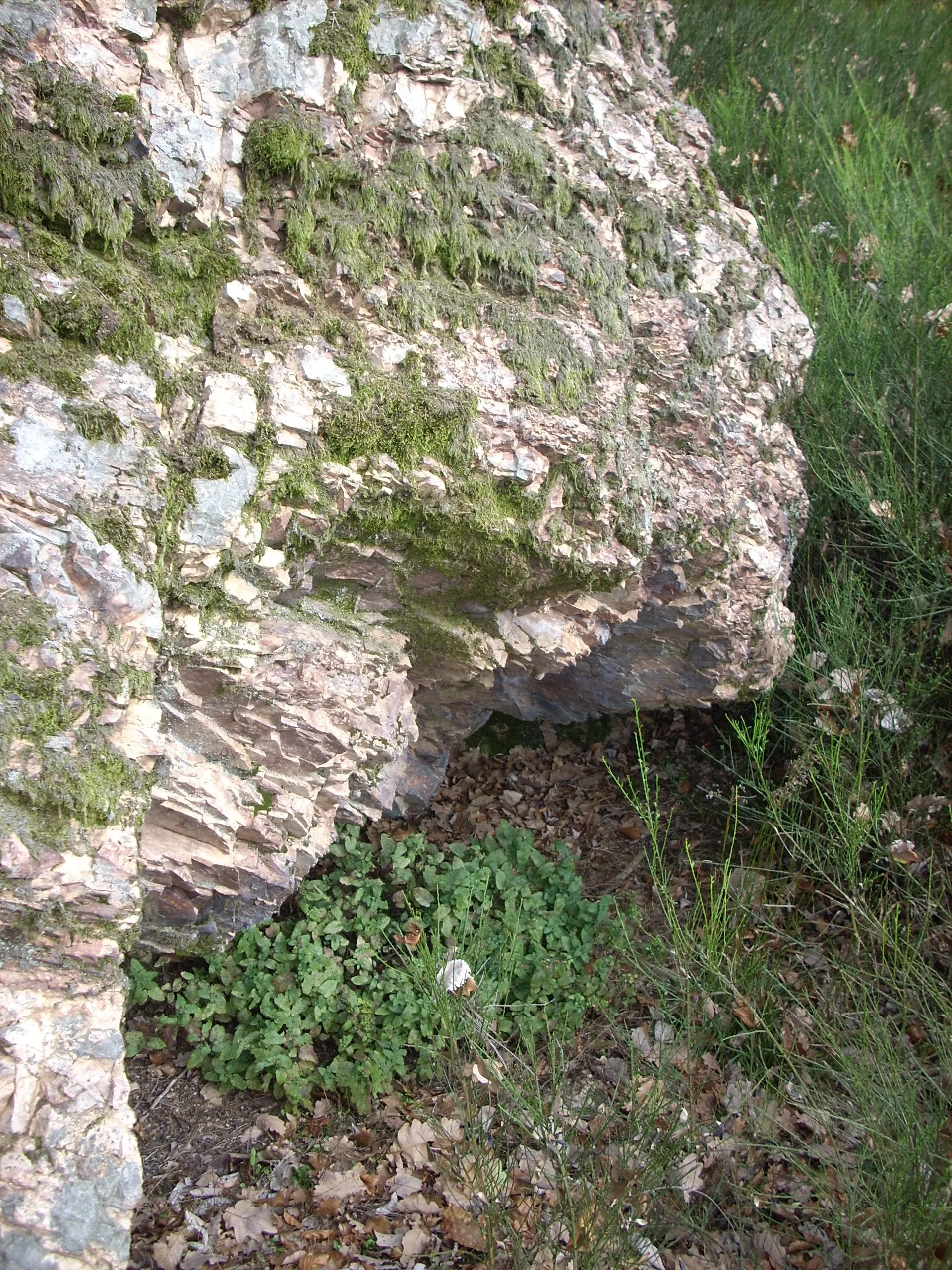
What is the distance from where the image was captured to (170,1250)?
223 cm

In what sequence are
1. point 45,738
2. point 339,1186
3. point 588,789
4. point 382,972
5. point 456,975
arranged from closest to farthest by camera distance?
1. point 45,738
2. point 339,1186
3. point 456,975
4. point 382,972
5. point 588,789

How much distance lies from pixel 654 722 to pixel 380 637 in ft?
5.89

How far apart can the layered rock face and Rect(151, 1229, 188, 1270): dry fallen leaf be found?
0.72 meters

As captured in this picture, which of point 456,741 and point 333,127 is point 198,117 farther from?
point 456,741

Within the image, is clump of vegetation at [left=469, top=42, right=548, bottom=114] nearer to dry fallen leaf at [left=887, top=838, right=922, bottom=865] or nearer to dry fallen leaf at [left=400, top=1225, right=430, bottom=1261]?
dry fallen leaf at [left=887, top=838, right=922, bottom=865]

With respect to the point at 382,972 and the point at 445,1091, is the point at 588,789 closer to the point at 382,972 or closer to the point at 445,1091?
the point at 382,972

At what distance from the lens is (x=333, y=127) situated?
2334mm

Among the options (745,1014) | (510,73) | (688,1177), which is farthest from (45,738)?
(510,73)

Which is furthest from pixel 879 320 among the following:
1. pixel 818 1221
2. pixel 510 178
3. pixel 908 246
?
pixel 818 1221

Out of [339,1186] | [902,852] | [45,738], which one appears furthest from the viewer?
[902,852]

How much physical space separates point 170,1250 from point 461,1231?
756 mm

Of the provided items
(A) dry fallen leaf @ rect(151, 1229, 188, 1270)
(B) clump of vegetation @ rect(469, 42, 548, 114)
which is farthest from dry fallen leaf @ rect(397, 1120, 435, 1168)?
(B) clump of vegetation @ rect(469, 42, 548, 114)

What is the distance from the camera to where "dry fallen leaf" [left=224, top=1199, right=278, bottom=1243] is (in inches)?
90.5

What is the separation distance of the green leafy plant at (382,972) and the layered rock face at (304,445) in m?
0.27
